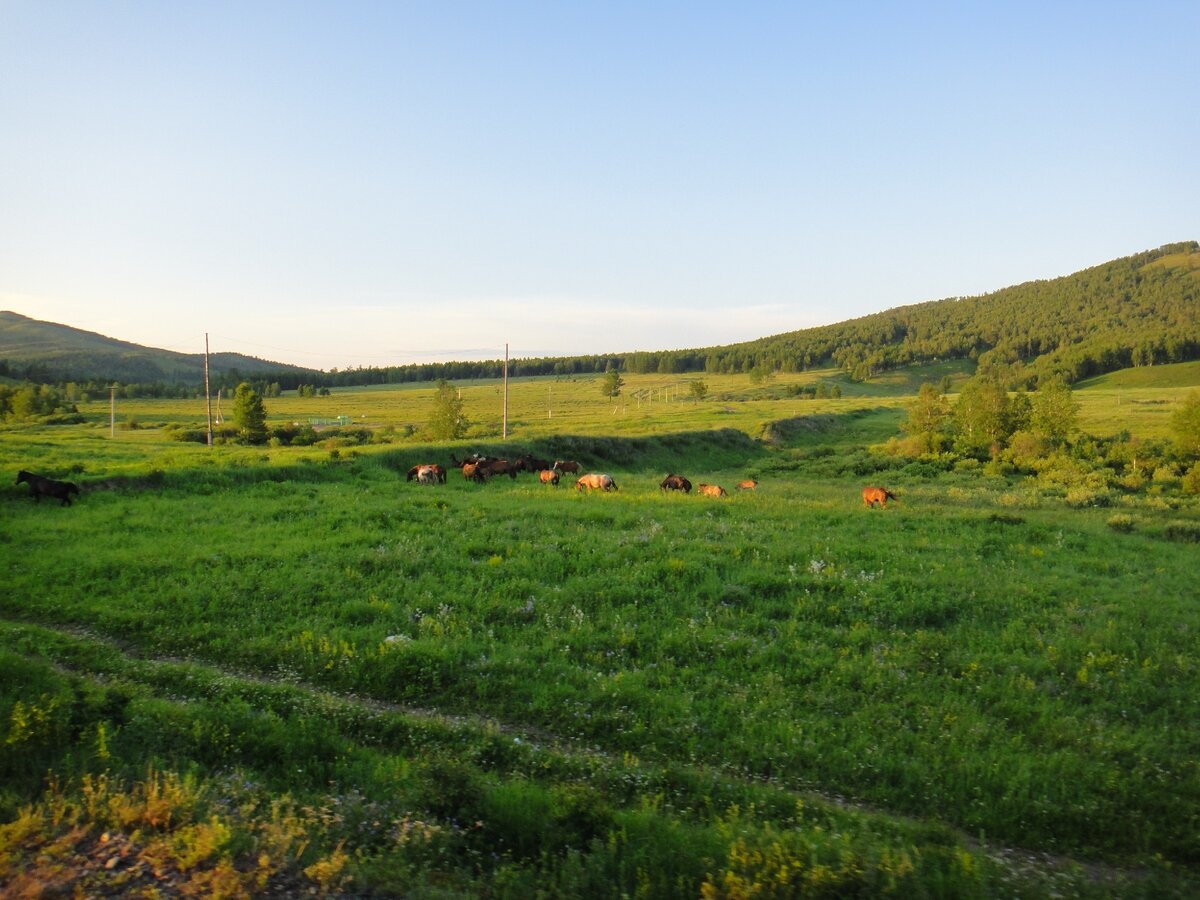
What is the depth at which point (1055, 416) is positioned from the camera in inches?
2053

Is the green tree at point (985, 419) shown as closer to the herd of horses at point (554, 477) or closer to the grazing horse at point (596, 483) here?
the herd of horses at point (554, 477)

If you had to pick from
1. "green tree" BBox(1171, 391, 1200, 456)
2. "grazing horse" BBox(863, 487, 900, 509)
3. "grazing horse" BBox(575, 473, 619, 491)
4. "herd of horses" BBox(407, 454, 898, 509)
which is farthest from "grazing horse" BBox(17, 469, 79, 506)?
"green tree" BBox(1171, 391, 1200, 456)

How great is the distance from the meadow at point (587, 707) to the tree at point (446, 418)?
36.6 meters

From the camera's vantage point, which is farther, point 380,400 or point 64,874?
point 380,400

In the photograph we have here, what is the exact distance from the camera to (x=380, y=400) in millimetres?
151375

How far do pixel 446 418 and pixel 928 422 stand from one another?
38.8m

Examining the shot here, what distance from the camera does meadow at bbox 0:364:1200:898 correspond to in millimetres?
5844

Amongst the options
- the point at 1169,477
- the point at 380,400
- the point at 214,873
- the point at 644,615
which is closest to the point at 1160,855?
the point at 644,615

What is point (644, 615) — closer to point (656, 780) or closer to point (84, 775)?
point (656, 780)

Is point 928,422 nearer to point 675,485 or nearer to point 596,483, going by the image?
point 675,485

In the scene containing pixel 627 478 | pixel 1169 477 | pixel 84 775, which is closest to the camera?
pixel 84 775

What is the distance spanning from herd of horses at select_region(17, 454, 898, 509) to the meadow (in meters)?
1.65

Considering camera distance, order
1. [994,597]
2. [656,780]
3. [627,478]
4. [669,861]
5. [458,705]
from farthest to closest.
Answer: [627,478] < [994,597] < [458,705] < [656,780] < [669,861]

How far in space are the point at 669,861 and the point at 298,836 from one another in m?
3.08
